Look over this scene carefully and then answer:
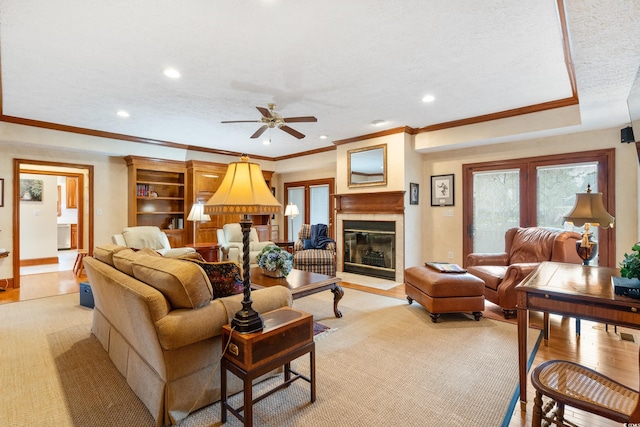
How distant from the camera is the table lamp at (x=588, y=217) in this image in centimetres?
291

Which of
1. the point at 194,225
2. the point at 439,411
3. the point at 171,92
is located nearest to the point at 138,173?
the point at 194,225

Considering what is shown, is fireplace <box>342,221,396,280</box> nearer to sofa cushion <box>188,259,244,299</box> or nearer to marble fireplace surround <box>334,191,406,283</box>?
marble fireplace surround <box>334,191,406,283</box>

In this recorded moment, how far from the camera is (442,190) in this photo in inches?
211

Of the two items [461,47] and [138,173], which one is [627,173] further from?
[138,173]

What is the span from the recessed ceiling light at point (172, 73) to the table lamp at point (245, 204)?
183 cm

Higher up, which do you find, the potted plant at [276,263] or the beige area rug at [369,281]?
the potted plant at [276,263]

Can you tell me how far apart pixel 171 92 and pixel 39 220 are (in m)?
5.87

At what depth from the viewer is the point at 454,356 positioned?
8.10 ft

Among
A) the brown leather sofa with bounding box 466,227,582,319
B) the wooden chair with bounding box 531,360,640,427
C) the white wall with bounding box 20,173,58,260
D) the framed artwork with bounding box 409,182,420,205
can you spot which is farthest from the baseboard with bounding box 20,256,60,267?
the wooden chair with bounding box 531,360,640,427

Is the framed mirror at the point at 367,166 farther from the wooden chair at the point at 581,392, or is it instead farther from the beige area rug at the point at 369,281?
the wooden chair at the point at 581,392

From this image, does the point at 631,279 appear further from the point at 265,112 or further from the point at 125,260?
the point at 265,112

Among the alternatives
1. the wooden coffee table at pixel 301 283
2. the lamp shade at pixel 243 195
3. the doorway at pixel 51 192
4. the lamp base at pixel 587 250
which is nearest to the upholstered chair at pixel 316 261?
the wooden coffee table at pixel 301 283

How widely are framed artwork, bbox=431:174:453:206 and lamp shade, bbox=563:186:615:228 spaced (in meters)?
2.27

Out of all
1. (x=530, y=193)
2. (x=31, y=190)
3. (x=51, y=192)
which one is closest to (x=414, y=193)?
(x=530, y=193)
